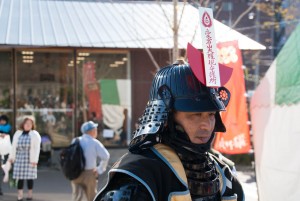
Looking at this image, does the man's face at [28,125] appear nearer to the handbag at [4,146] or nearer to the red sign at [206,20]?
the handbag at [4,146]

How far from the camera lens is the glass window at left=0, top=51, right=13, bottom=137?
14281 mm

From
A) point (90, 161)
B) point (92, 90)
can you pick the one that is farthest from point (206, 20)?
point (92, 90)

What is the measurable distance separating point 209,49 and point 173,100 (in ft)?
0.95

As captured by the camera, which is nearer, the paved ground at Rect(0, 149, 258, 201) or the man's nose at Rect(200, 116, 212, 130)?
the man's nose at Rect(200, 116, 212, 130)

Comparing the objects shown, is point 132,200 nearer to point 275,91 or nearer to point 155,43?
point 275,91

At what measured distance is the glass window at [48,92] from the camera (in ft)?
47.4

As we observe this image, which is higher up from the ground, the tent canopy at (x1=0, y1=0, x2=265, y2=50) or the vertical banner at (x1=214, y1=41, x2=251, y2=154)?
the tent canopy at (x1=0, y1=0, x2=265, y2=50)

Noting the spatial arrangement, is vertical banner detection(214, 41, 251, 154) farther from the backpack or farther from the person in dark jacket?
the person in dark jacket

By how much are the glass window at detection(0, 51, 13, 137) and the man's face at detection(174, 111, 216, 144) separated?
1255 centimetres

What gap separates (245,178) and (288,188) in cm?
653

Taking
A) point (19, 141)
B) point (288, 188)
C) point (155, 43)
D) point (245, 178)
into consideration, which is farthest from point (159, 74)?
point (155, 43)

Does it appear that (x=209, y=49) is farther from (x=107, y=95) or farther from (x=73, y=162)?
(x=107, y=95)

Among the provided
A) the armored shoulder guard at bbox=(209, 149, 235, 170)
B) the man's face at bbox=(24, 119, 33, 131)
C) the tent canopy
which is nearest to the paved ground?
the man's face at bbox=(24, 119, 33, 131)

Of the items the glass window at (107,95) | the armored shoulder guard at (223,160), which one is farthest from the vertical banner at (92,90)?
the armored shoulder guard at (223,160)
